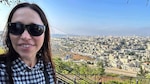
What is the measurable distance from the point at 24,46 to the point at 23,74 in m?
0.09

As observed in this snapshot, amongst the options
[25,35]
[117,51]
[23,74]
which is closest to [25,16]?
[25,35]

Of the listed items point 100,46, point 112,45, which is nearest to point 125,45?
point 112,45

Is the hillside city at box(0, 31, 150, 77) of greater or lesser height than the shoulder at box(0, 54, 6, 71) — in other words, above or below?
below

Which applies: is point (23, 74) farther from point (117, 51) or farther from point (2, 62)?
point (117, 51)

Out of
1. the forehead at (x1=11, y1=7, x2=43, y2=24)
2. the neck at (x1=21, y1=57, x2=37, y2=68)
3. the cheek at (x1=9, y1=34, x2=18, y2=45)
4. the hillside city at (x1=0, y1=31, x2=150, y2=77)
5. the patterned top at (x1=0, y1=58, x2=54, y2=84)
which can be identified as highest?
the forehead at (x1=11, y1=7, x2=43, y2=24)

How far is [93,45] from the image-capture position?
366 inches

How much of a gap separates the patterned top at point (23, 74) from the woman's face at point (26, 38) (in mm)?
31

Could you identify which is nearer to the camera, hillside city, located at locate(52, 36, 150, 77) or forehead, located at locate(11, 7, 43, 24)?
forehead, located at locate(11, 7, 43, 24)

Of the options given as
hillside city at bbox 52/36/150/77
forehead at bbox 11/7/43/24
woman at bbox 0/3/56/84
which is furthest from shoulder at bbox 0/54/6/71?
hillside city at bbox 52/36/150/77

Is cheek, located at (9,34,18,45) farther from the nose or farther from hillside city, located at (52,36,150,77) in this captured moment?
hillside city, located at (52,36,150,77)

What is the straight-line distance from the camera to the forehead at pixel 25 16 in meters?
0.88

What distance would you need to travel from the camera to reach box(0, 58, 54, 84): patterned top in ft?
2.67

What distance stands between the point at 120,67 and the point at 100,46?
1.02 m

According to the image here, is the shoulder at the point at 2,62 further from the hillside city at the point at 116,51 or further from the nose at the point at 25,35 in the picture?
the hillside city at the point at 116,51
